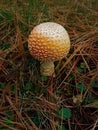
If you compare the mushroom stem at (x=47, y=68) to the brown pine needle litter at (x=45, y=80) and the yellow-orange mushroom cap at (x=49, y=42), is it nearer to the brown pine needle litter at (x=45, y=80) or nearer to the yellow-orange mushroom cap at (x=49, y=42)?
the brown pine needle litter at (x=45, y=80)

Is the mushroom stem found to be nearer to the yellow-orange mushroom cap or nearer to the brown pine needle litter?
the brown pine needle litter

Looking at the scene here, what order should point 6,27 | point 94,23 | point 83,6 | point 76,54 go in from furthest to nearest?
point 83,6, point 94,23, point 6,27, point 76,54

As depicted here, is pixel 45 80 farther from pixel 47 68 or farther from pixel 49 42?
pixel 49 42

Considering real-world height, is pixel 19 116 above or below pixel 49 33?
below

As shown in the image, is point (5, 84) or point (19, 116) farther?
point (5, 84)

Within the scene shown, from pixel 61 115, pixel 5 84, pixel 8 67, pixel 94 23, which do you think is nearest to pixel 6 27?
pixel 8 67

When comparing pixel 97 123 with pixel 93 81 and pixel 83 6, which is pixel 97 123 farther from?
pixel 83 6

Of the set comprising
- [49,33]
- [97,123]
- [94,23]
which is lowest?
[97,123]
